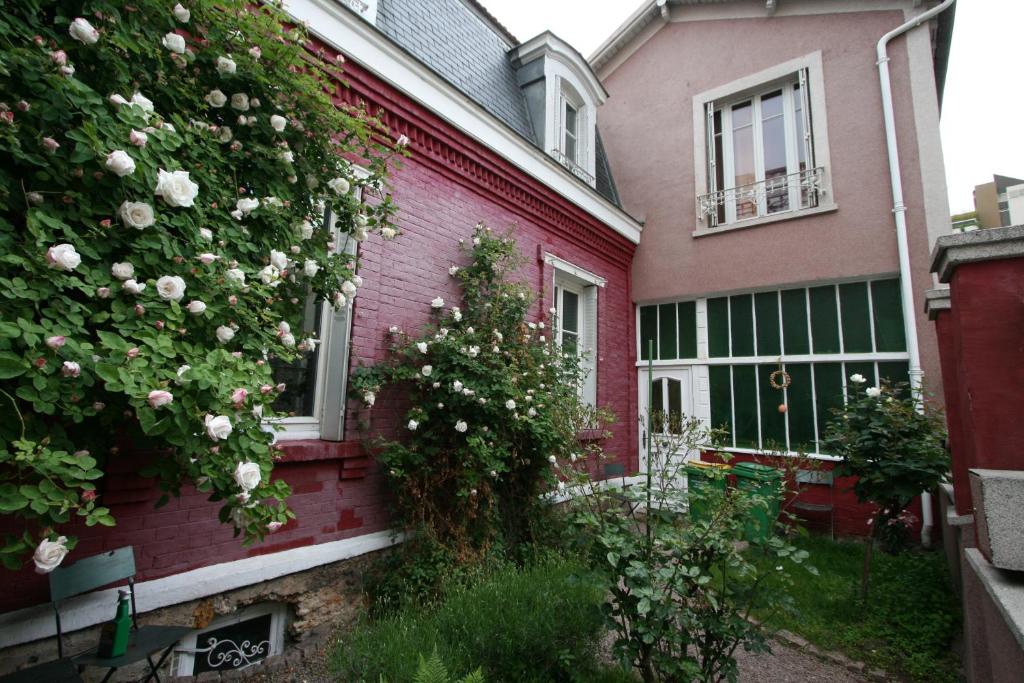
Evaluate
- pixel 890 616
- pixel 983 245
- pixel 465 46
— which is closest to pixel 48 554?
pixel 983 245

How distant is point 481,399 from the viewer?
12.8 feet

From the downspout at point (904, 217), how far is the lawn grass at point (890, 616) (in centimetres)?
70

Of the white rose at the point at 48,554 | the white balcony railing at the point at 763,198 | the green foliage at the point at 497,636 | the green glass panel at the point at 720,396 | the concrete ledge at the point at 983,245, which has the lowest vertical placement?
the green foliage at the point at 497,636

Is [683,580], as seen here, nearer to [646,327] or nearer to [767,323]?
[767,323]

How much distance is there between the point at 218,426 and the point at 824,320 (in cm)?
709

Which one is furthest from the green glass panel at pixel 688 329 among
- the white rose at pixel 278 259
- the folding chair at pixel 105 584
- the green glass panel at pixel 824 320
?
the folding chair at pixel 105 584

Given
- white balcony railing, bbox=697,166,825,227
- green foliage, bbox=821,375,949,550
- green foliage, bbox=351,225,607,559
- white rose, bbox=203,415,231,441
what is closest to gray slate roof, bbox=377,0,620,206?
green foliage, bbox=351,225,607,559

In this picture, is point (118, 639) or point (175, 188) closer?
point (175, 188)

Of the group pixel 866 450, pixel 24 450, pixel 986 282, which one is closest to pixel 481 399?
pixel 24 450

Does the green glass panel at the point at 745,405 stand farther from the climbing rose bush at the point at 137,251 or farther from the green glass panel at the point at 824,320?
the climbing rose bush at the point at 137,251

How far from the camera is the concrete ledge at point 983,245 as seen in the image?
2.08 meters

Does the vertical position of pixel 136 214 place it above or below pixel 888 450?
above

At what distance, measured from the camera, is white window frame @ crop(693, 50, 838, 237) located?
6531 mm

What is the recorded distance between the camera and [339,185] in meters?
2.73
